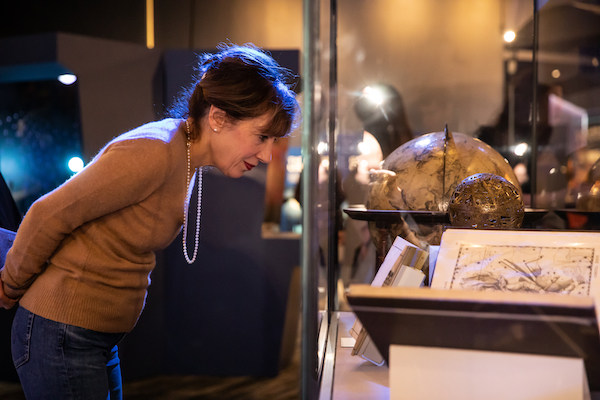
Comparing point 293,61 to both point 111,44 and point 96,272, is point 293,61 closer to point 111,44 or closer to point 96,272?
point 111,44

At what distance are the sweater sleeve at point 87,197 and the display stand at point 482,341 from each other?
51 cm

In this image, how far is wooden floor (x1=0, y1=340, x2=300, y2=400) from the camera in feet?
8.89

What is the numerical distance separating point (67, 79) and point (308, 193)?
8.41ft

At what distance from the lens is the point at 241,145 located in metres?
1.05

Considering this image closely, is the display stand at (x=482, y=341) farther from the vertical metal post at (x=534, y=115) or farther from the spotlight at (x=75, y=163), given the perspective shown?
the spotlight at (x=75, y=163)

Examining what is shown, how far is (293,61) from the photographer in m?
2.75

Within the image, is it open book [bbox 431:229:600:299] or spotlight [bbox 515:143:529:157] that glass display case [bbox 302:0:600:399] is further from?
open book [bbox 431:229:600:299]

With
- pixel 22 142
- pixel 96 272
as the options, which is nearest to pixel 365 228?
pixel 96 272

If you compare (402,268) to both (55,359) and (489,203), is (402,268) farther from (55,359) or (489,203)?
(55,359)

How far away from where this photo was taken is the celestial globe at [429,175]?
122cm

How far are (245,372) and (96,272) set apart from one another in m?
2.25

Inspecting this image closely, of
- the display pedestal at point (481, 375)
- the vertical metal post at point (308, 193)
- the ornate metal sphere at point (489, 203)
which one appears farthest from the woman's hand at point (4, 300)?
the ornate metal sphere at point (489, 203)

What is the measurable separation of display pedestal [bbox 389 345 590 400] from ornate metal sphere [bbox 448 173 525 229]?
1.18 ft

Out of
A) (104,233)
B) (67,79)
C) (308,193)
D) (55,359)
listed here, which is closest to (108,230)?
(104,233)
